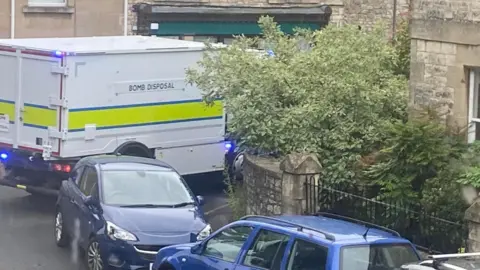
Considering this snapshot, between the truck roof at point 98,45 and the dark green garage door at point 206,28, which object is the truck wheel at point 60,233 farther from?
the dark green garage door at point 206,28

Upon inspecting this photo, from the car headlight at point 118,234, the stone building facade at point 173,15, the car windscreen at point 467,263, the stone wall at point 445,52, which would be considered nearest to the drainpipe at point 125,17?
the stone building facade at point 173,15

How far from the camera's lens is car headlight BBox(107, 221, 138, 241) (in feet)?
42.5

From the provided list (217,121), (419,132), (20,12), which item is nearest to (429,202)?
(419,132)

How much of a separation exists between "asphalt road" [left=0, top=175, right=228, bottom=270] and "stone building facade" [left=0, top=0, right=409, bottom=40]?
9.22 meters

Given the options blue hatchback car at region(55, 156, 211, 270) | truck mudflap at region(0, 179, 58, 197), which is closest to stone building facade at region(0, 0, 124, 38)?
truck mudflap at region(0, 179, 58, 197)

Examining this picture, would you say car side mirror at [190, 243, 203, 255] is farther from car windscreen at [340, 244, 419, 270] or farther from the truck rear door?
the truck rear door

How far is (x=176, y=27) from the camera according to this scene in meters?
29.9

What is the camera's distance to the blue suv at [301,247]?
941cm

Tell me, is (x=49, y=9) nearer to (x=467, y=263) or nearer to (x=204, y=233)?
(x=204, y=233)

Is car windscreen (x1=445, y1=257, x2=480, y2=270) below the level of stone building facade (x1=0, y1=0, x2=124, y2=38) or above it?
below

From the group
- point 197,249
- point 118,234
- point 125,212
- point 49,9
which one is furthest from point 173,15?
point 197,249

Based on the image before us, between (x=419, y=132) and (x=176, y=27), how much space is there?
17.0 meters

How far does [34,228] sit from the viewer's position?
16594mm

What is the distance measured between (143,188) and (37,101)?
4.17 metres
